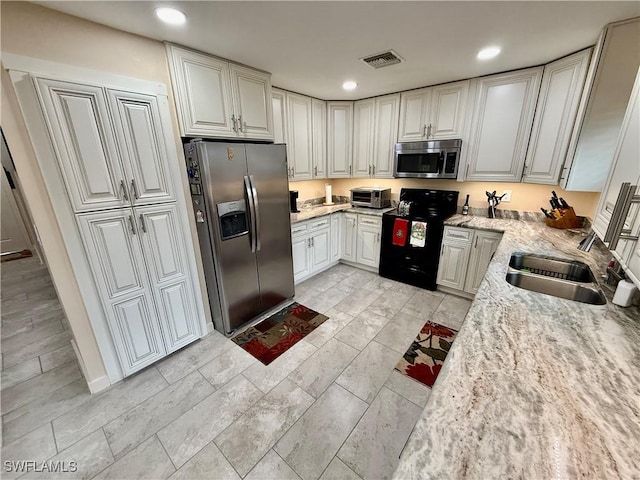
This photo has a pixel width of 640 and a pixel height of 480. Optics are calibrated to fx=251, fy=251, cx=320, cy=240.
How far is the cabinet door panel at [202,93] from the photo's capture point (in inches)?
76.4

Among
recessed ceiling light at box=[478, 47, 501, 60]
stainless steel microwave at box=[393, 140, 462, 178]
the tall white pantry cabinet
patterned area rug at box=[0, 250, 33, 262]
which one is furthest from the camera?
patterned area rug at box=[0, 250, 33, 262]

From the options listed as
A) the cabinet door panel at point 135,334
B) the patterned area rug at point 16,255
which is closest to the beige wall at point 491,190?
the cabinet door panel at point 135,334

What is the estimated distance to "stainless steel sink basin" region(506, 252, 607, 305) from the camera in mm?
1429

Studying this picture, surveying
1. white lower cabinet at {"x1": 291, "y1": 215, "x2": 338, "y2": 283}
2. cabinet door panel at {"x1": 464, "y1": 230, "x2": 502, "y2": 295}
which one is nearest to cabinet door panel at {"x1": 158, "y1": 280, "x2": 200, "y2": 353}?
white lower cabinet at {"x1": 291, "y1": 215, "x2": 338, "y2": 283}

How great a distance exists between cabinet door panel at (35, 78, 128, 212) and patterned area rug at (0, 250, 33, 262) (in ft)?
16.1

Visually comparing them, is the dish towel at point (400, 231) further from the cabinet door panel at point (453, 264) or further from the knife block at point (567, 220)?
the knife block at point (567, 220)

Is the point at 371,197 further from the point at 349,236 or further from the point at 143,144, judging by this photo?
the point at 143,144

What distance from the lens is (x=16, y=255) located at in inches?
181

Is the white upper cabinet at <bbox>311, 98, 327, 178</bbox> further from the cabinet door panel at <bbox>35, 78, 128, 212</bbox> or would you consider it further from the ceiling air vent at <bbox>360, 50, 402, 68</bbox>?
the cabinet door panel at <bbox>35, 78, 128, 212</bbox>

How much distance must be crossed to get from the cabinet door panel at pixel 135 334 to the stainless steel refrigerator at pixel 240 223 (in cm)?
53

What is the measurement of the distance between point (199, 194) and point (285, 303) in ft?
5.12

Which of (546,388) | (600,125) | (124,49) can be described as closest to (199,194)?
(124,49)

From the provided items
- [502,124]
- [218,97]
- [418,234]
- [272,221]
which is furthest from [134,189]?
[502,124]

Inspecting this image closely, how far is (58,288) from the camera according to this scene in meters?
1.64
